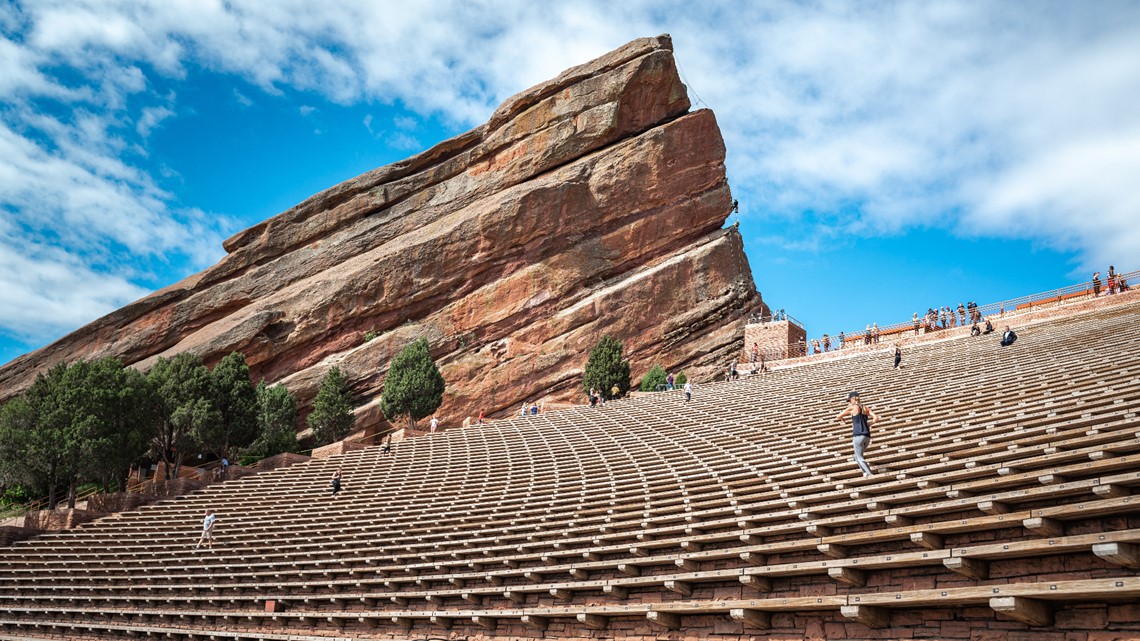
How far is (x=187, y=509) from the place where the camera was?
23.7 metres

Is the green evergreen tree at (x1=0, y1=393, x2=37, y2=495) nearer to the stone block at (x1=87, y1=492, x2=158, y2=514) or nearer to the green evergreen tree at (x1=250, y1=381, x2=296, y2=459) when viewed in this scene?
the stone block at (x1=87, y1=492, x2=158, y2=514)

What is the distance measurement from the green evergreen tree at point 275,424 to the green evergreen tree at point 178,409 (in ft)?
10.6

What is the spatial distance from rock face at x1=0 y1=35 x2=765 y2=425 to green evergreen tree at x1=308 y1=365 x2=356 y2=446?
401 cm

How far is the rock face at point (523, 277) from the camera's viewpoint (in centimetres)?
4262

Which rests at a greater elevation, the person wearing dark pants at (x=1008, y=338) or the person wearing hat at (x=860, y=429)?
the person wearing dark pants at (x=1008, y=338)

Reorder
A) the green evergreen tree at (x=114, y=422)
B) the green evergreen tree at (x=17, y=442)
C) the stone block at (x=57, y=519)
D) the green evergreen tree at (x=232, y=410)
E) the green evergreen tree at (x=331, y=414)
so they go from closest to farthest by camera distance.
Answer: the stone block at (x=57, y=519)
the green evergreen tree at (x=17, y=442)
the green evergreen tree at (x=114, y=422)
the green evergreen tree at (x=232, y=410)
the green evergreen tree at (x=331, y=414)

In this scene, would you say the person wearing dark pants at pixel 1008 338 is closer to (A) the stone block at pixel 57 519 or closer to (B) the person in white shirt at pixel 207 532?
(B) the person in white shirt at pixel 207 532

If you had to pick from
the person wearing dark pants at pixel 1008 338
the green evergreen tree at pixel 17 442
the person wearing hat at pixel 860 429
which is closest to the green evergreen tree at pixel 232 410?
the green evergreen tree at pixel 17 442

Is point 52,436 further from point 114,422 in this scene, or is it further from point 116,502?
point 116,502

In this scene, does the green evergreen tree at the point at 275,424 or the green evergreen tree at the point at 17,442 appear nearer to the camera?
the green evergreen tree at the point at 17,442

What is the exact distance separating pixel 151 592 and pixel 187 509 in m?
6.27

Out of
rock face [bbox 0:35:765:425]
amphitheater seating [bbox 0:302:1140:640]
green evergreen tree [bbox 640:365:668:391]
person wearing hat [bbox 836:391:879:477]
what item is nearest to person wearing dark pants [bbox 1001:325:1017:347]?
amphitheater seating [bbox 0:302:1140:640]

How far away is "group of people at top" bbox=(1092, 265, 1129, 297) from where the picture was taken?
27.3m

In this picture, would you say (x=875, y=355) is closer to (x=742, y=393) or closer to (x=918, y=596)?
(x=742, y=393)
